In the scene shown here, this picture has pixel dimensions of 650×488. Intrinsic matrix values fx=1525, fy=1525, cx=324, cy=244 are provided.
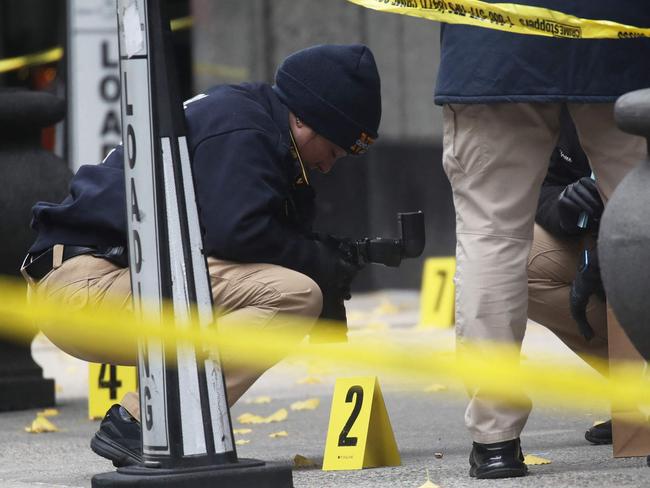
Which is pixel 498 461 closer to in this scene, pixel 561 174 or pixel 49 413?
pixel 561 174

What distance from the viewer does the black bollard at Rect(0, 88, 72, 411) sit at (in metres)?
5.97

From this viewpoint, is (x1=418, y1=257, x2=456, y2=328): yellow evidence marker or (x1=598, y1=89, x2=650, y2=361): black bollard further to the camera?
(x1=418, y1=257, x2=456, y2=328): yellow evidence marker

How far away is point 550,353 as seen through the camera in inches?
283

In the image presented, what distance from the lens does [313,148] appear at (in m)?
4.43

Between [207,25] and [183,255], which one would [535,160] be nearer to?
[183,255]

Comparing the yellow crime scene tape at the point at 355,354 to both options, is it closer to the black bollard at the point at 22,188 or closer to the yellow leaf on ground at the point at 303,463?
the yellow leaf on ground at the point at 303,463

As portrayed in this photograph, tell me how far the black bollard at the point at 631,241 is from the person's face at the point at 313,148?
1273 mm

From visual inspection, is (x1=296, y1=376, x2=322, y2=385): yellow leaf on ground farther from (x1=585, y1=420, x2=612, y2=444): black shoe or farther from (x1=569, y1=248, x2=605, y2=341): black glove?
(x1=569, y1=248, x2=605, y2=341): black glove

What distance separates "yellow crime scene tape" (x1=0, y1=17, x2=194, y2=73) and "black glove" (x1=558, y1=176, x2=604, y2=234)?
7.08 m

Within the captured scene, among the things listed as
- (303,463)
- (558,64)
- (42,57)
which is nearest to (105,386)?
(303,463)

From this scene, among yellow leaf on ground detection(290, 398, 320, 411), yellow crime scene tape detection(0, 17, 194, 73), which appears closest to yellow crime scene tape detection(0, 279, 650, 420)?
yellow leaf on ground detection(290, 398, 320, 411)

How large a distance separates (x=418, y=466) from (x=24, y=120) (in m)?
2.55

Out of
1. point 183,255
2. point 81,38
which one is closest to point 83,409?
point 183,255

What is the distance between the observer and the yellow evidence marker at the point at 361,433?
14.3 feet
